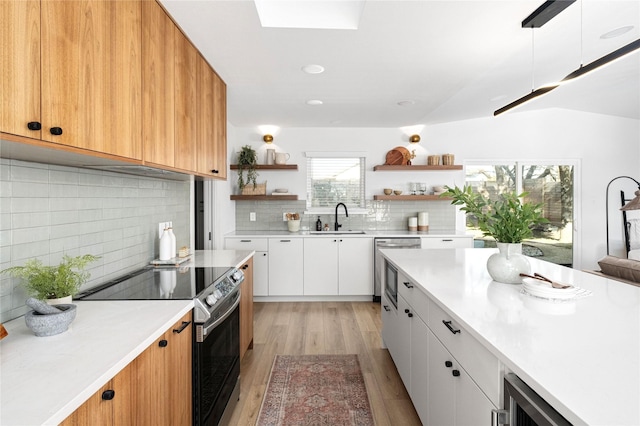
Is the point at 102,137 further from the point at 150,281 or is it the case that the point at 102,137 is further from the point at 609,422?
the point at 609,422

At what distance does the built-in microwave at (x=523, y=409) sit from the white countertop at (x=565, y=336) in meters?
0.06

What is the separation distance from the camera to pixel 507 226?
188 cm

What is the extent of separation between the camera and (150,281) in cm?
198

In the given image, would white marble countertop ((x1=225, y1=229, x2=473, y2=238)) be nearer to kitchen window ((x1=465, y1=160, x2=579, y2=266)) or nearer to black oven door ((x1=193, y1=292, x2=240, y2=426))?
kitchen window ((x1=465, y1=160, x2=579, y2=266))

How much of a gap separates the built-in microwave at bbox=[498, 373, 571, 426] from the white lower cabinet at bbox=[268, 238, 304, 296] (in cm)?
354

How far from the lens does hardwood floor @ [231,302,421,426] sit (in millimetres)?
2287

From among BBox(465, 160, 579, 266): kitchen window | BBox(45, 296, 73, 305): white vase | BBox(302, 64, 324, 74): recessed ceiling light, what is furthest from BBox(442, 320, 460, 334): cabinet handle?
BBox(465, 160, 579, 266): kitchen window

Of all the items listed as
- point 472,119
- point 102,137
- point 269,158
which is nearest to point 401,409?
point 102,137

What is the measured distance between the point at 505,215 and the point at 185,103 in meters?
2.05

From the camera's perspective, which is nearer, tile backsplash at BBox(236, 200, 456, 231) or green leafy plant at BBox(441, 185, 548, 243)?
green leafy plant at BBox(441, 185, 548, 243)

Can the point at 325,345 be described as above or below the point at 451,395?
below

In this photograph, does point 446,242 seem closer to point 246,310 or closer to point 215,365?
point 246,310

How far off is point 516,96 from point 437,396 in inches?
149

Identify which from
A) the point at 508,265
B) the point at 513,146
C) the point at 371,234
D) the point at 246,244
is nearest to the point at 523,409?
the point at 508,265
